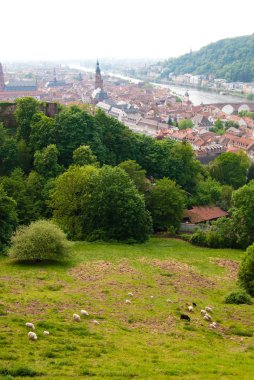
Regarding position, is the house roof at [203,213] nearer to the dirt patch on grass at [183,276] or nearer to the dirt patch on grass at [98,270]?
the dirt patch on grass at [183,276]

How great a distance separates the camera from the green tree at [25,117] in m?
46.4

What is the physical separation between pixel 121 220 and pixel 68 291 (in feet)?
49.0

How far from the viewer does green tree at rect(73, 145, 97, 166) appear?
42312mm

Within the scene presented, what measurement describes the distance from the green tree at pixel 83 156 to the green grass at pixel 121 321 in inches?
569

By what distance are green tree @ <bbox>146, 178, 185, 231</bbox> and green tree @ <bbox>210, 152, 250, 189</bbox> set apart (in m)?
17.2

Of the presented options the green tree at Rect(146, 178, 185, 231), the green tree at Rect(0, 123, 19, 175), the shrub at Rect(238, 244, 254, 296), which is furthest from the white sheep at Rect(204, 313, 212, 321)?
the green tree at Rect(0, 123, 19, 175)

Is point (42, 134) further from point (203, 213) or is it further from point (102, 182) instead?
point (203, 213)

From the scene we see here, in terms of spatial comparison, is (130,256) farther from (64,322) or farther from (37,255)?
(64,322)

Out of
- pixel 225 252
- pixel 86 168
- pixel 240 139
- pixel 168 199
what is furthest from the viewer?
pixel 240 139

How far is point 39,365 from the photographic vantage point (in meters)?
12.2

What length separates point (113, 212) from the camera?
3566 cm

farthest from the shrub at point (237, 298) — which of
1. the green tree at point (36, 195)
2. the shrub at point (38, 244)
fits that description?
the green tree at point (36, 195)

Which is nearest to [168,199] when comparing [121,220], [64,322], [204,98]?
[121,220]

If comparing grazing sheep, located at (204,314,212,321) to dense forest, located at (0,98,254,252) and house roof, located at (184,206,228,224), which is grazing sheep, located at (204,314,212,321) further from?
house roof, located at (184,206,228,224)
